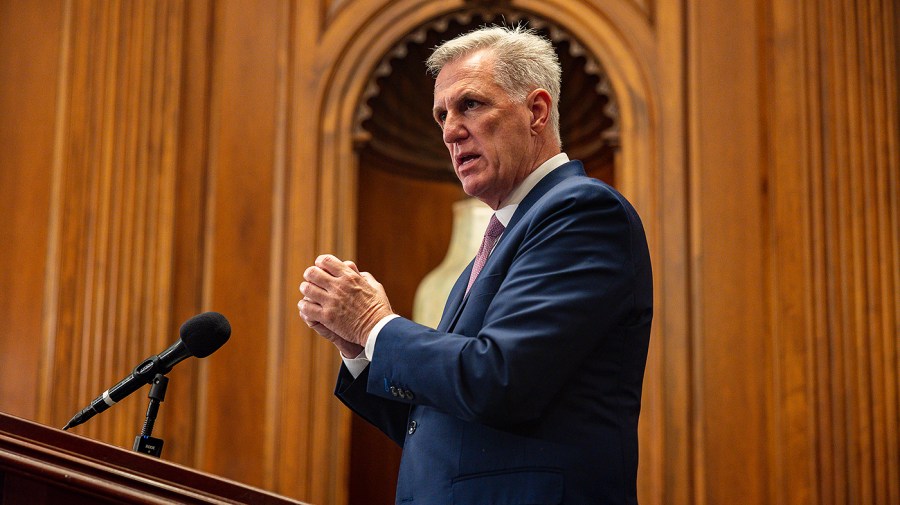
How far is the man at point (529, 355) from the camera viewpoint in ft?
4.68

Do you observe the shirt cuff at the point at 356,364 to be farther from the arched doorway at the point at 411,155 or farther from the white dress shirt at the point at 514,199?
the arched doorway at the point at 411,155

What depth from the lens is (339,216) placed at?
11.4 feet

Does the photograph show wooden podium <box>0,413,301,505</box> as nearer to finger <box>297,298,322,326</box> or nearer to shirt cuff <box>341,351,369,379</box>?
finger <box>297,298,322,326</box>

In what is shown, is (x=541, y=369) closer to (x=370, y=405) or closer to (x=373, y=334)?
(x=373, y=334)

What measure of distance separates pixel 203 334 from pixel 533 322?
60cm

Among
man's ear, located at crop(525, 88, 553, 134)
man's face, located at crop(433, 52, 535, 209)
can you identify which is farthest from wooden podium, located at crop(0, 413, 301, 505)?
man's ear, located at crop(525, 88, 553, 134)

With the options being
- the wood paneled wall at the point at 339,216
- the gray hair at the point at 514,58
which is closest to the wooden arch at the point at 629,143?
the wood paneled wall at the point at 339,216

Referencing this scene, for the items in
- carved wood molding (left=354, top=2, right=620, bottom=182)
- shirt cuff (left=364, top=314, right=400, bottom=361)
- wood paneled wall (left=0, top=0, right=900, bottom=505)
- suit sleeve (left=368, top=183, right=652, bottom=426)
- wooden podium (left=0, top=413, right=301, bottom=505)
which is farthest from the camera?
carved wood molding (left=354, top=2, right=620, bottom=182)

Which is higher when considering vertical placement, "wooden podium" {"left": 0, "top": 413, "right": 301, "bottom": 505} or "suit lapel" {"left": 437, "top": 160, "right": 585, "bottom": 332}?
"suit lapel" {"left": 437, "top": 160, "right": 585, "bottom": 332}

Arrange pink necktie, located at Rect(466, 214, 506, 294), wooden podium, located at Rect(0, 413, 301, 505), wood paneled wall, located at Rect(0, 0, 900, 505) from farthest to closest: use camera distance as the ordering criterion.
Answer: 1. wood paneled wall, located at Rect(0, 0, 900, 505)
2. pink necktie, located at Rect(466, 214, 506, 294)
3. wooden podium, located at Rect(0, 413, 301, 505)

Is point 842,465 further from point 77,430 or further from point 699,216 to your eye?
point 77,430

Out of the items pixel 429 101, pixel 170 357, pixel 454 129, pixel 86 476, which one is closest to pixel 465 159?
pixel 454 129

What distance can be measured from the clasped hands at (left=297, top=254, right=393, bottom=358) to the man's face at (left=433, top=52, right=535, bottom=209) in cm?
30

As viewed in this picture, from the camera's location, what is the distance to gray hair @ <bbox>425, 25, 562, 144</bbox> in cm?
183
